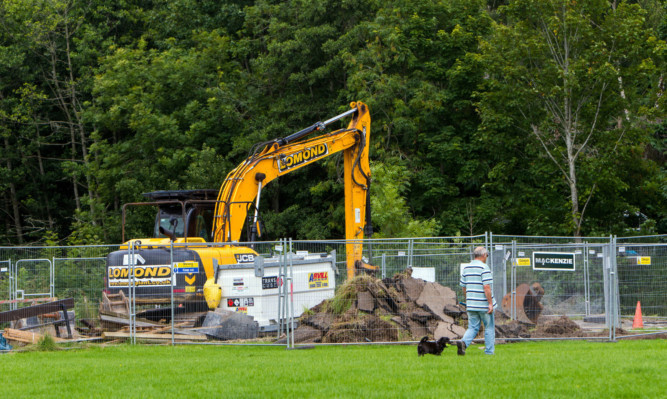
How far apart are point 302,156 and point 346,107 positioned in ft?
48.1

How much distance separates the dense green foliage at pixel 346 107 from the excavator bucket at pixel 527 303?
39.3 feet

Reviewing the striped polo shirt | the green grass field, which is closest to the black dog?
the green grass field

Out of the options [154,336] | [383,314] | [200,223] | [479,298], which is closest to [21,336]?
[154,336]

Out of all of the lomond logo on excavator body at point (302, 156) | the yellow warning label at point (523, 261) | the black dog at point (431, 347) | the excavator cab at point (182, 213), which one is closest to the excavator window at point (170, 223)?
the excavator cab at point (182, 213)

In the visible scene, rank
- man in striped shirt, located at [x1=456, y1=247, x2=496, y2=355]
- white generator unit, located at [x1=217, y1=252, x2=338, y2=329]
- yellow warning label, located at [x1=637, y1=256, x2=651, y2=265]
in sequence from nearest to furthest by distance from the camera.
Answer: man in striped shirt, located at [x1=456, y1=247, x2=496, y2=355] → yellow warning label, located at [x1=637, y1=256, x2=651, y2=265] → white generator unit, located at [x1=217, y1=252, x2=338, y2=329]

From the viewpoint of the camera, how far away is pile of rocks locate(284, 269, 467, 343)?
15508mm

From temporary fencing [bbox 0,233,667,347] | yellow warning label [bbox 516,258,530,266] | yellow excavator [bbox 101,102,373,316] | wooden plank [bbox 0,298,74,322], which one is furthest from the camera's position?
yellow excavator [bbox 101,102,373,316]

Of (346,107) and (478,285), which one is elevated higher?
(346,107)

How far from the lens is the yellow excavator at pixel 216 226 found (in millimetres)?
17719

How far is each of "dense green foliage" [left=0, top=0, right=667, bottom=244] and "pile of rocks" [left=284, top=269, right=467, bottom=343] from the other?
13.2 metres

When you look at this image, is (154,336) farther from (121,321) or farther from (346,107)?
(346,107)

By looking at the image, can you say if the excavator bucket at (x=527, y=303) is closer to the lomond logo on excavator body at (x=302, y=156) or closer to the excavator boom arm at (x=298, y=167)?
the excavator boom arm at (x=298, y=167)

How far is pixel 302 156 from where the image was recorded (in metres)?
21.6

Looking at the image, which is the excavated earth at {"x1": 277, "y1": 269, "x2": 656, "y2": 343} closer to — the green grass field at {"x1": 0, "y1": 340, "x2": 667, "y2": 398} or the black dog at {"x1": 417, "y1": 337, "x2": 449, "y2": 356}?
the green grass field at {"x1": 0, "y1": 340, "x2": 667, "y2": 398}
